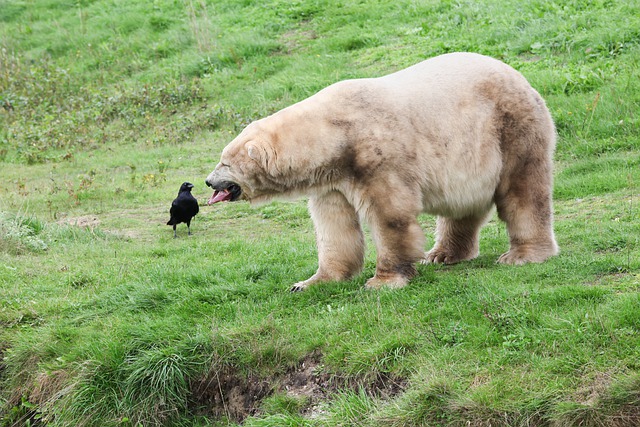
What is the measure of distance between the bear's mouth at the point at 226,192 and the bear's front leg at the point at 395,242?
1.14 metres

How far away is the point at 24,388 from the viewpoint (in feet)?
21.5

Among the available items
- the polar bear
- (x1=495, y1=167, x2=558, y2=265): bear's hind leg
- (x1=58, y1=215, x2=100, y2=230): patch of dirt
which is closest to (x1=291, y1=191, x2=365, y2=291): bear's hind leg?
the polar bear

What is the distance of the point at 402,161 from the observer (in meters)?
6.73

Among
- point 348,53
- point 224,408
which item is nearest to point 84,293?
point 224,408

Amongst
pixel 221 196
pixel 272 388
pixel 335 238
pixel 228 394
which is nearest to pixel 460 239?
pixel 335 238

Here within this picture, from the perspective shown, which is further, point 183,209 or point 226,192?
point 183,209

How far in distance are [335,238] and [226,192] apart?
1.00m

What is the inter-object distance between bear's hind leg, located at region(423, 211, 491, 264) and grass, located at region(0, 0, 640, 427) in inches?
18.0

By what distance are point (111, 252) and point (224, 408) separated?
362 centimetres

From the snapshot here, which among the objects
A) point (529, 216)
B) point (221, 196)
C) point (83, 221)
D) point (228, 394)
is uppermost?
point (221, 196)

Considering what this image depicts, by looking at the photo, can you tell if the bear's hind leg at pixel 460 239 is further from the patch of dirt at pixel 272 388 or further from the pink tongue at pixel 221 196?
the patch of dirt at pixel 272 388

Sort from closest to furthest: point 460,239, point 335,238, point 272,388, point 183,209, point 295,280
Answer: point 272,388 → point 335,238 → point 295,280 → point 460,239 → point 183,209

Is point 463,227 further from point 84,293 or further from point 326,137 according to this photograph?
point 84,293

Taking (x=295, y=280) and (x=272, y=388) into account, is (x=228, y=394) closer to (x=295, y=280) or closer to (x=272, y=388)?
(x=272, y=388)
